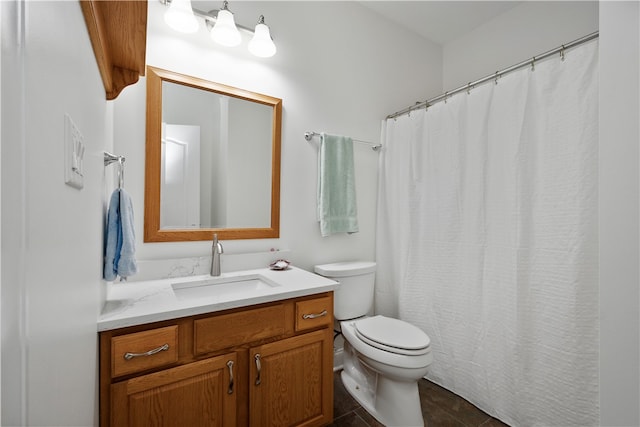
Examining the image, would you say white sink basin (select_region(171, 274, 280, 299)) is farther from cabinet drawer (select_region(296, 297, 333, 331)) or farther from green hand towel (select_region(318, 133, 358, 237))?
green hand towel (select_region(318, 133, 358, 237))

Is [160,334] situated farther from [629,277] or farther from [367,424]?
[629,277]

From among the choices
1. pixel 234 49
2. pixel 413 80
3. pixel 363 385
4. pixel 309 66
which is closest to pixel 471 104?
pixel 413 80

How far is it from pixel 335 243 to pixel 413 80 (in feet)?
5.29

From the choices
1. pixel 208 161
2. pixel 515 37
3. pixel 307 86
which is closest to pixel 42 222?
pixel 208 161

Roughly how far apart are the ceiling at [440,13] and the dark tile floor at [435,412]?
109 inches

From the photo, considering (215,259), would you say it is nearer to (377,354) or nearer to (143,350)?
(143,350)

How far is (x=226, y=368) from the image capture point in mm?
1138


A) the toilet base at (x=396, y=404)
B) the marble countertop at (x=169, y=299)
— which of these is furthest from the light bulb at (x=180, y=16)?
the toilet base at (x=396, y=404)

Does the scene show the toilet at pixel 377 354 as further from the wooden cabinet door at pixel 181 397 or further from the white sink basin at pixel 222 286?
the wooden cabinet door at pixel 181 397

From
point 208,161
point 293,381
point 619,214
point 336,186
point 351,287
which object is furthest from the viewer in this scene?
point 336,186

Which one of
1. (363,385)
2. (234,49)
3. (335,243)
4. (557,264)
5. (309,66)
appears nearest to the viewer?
(557,264)

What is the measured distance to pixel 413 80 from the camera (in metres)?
2.47

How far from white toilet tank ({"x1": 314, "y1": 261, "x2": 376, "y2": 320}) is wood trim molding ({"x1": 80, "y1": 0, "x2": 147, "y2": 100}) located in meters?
1.38

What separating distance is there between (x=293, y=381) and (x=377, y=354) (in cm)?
45
